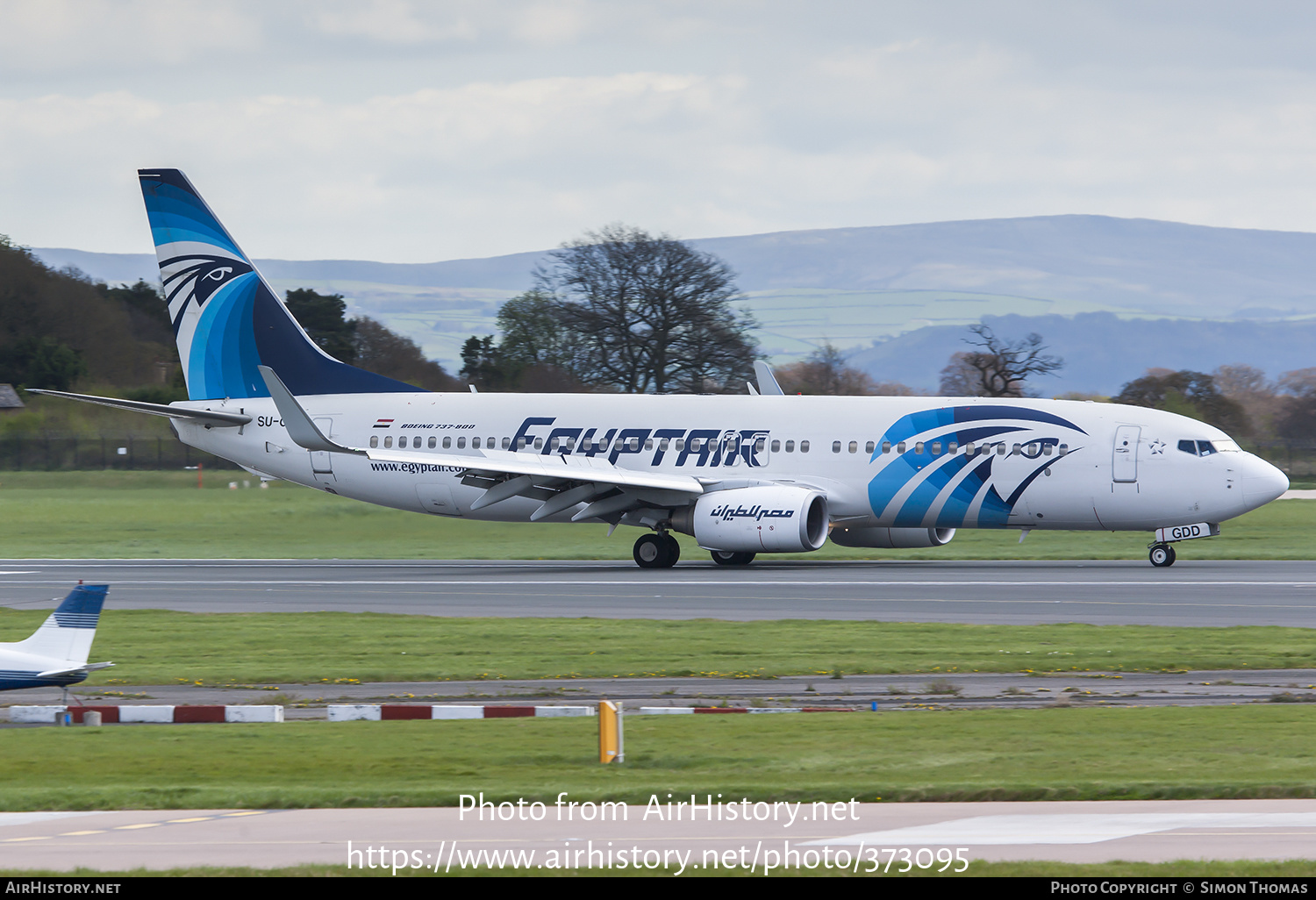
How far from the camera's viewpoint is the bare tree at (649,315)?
69.4 metres

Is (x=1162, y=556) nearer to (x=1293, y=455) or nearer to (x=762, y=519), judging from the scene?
(x=762, y=519)

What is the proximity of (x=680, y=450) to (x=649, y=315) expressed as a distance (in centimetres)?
3866

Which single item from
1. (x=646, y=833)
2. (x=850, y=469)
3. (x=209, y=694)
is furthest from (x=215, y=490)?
(x=646, y=833)

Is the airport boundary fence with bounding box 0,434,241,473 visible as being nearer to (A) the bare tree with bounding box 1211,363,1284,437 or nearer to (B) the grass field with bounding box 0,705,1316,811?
(B) the grass field with bounding box 0,705,1316,811

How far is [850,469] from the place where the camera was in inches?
1383

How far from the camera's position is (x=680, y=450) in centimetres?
3656

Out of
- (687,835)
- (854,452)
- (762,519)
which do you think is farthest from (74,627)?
(854,452)

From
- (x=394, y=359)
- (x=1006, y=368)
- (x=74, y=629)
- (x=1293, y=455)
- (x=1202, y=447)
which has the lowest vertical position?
(x=74, y=629)

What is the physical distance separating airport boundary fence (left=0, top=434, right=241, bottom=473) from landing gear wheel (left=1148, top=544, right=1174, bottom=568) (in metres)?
29.0

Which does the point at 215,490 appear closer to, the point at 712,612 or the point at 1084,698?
the point at 712,612

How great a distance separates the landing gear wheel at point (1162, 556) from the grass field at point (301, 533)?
16.5 ft

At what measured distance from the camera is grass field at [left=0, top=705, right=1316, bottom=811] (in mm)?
11484

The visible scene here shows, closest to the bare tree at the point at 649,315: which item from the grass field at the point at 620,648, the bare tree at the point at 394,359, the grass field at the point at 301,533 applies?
the bare tree at the point at 394,359

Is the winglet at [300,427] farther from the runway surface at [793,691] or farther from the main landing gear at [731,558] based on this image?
the runway surface at [793,691]
